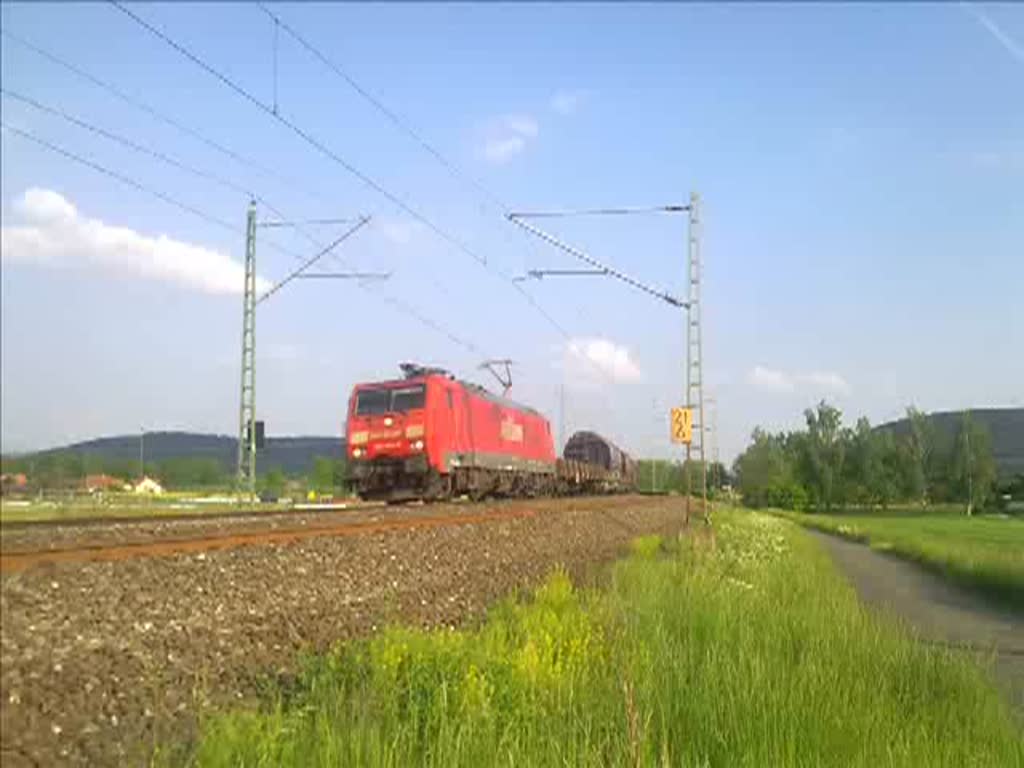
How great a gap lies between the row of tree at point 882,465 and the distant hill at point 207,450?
14564 mm

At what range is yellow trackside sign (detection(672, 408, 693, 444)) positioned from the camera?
28828mm

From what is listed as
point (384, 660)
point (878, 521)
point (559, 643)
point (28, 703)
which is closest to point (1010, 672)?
point (559, 643)

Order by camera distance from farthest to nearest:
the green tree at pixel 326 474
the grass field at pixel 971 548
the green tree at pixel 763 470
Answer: the green tree at pixel 763 470, the green tree at pixel 326 474, the grass field at pixel 971 548

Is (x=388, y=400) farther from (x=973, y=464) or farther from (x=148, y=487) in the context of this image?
(x=148, y=487)

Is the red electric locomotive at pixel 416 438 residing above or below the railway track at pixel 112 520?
above

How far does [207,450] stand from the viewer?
36.8 feet

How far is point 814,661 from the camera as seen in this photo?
963 centimetres

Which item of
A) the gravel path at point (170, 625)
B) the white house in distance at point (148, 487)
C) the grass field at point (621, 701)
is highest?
the white house in distance at point (148, 487)

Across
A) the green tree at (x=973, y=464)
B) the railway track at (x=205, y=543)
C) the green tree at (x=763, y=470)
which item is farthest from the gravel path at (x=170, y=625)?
the green tree at (x=763, y=470)

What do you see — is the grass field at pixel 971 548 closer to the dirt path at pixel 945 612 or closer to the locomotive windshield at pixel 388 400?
the dirt path at pixel 945 612

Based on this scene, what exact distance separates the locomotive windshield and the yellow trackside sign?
7399 mm

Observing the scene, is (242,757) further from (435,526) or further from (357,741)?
(435,526)

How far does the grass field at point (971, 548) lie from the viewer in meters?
24.0

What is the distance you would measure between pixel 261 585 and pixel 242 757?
3548 mm
